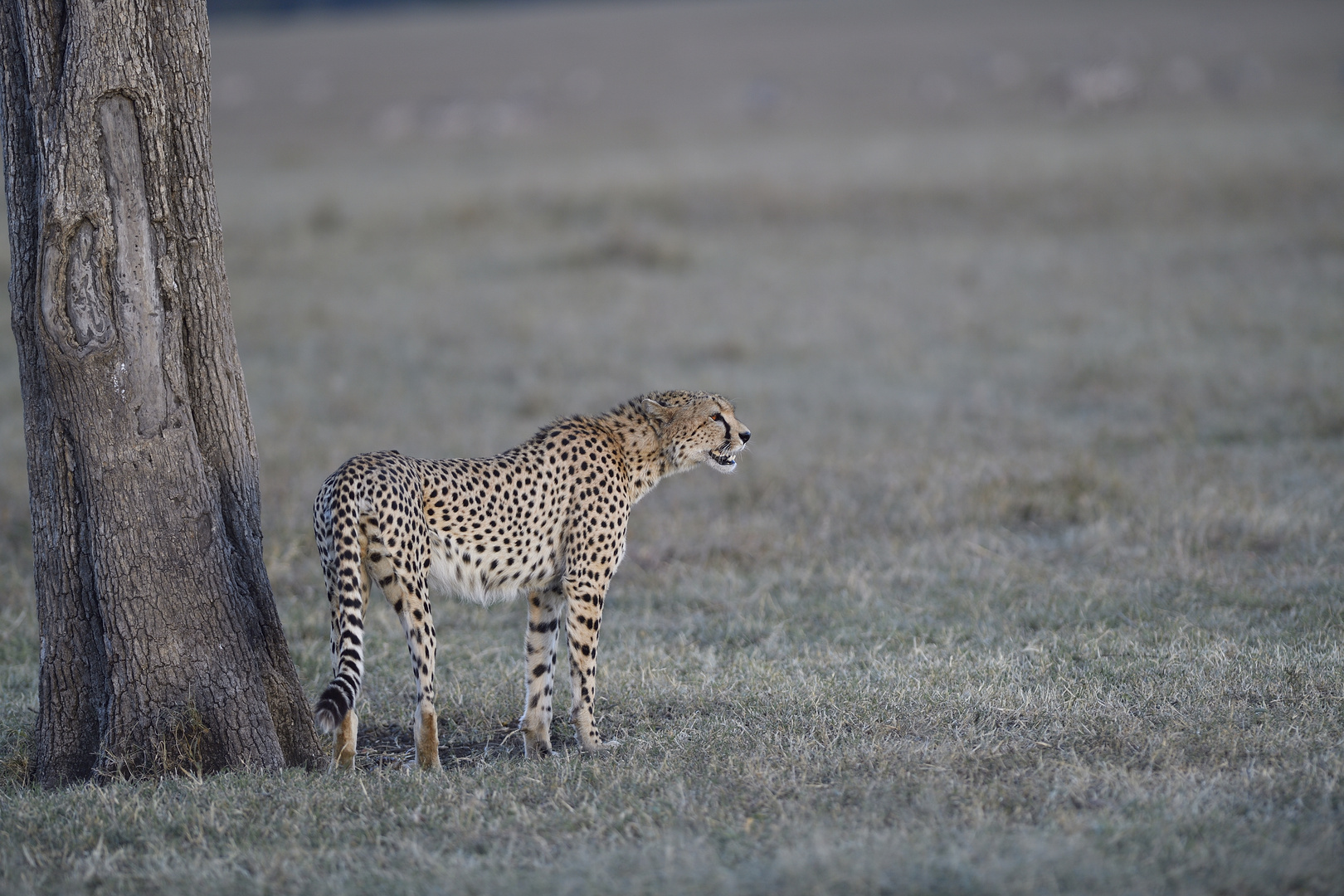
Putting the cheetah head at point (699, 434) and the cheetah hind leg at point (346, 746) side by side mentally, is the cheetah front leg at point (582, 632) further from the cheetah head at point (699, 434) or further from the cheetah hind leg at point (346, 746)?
the cheetah hind leg at point (346, 746)

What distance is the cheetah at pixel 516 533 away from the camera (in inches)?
174

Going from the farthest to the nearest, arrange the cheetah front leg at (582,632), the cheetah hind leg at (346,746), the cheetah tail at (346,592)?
1. the cheetah front leg at (582,632)
2. the cheetah hind leg at (346,746)
3. the cheetah tail at (346,592)

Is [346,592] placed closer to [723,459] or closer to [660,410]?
[660,410]

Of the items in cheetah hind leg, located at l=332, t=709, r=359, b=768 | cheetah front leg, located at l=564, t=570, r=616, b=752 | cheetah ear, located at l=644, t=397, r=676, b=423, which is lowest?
cheetah hind leg, located at l=332, t=709, r=359, b=768

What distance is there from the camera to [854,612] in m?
6.32

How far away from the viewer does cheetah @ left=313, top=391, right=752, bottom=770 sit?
4.41m

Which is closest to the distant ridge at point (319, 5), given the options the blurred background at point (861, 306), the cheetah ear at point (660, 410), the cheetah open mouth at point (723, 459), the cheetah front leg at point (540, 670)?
the blurred background at point (861, 306)

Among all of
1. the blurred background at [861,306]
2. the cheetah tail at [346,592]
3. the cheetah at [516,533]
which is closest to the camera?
the cheetah tail at [346,592]

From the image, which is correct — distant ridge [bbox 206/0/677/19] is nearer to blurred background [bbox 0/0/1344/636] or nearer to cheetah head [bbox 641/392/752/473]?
blurred background [bbox 0/0/1344/636]

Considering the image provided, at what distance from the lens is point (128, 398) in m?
4.45

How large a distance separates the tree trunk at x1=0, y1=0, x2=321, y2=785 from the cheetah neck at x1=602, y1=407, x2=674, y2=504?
1.49m

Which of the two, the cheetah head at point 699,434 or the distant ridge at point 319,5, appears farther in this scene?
the distant ridge at point 319,5

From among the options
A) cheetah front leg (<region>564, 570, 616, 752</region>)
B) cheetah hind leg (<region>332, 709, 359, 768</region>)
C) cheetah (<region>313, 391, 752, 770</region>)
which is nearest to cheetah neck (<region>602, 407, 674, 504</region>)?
cheetah (<region>313, 391, 752, 770</region>)

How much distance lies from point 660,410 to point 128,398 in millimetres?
2000
